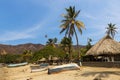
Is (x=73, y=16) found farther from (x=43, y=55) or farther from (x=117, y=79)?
(x=117, y=79)

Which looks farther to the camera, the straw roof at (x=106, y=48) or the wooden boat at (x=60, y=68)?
the straw roof at (x=106, y=48)

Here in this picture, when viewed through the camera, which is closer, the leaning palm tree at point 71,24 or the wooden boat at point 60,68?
the wooden boat at point 60,68

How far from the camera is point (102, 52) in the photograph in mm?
41750

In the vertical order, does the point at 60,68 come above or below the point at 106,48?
below

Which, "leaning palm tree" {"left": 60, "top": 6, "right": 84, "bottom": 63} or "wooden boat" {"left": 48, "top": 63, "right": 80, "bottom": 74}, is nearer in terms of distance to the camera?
"wooden boat" {"left": 48, "top": 63, "right": 80, "bottom": 74}

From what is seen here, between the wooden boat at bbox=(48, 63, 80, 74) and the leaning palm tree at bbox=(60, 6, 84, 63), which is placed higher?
the leaning palm tree at bbox=(60, 6, 84, 63)

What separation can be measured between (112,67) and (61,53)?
25932 millimetres

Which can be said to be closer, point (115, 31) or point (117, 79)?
point (117, 79)

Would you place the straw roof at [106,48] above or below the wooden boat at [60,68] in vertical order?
above

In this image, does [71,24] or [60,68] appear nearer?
[60,68]

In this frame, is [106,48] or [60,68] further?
[106,48]

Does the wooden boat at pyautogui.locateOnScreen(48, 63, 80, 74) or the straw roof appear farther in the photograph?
the straw roof

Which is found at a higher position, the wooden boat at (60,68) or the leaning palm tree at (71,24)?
the leaning palm tree at (71,24)

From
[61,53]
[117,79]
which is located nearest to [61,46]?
[61,53]
